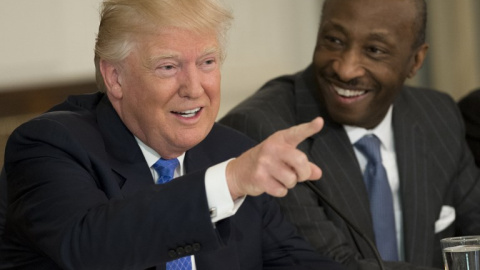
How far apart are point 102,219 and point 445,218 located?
5.65 feet

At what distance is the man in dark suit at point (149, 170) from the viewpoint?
198 centimetres

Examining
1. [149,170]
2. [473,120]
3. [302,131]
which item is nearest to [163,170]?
[149,170]

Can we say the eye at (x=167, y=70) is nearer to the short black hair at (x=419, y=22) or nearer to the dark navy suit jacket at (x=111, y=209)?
the dark navy suit jacket at (x=111, y=209)

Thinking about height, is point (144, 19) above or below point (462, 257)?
above

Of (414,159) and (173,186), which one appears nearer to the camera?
(173,186)

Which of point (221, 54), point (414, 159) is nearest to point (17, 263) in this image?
point (221, 54)

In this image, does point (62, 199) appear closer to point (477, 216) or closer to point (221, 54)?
point (221, 54)

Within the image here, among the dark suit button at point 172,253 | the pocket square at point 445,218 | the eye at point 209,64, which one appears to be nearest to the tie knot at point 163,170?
the eye at point 209,64

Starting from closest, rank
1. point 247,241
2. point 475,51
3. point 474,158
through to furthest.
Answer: point 247,241, point 474,158, point 475,51

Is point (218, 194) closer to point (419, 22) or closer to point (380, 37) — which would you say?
point (380, 37)

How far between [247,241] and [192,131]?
1.27 ft

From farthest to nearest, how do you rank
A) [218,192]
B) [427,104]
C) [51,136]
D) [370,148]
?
[427,104]
[370,148]
[51,136]
[218,192]

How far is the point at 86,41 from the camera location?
464cm

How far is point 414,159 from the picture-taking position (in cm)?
334
